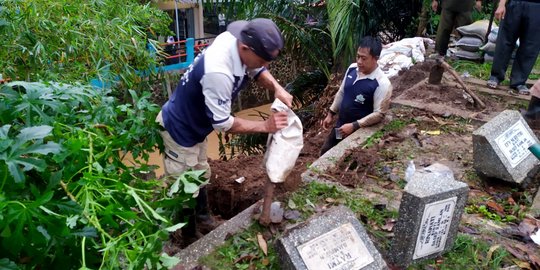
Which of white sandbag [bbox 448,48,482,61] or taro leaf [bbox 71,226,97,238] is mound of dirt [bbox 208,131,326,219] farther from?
white sandbag [bbox 448,48,482,61]

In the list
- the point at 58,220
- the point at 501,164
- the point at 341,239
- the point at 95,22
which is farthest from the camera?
the point at 95,22

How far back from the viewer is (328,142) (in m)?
4.86

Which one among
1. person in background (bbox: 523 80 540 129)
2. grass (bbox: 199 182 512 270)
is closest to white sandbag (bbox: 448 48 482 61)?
person in background (bbox: 523 80 540 129)

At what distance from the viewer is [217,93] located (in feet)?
8.70

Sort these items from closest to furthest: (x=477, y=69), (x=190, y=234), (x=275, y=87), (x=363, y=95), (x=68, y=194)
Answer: (x=68, y=194) < (x=275, y=87) < (x=190, y=234) < (x=363, y=95) < (x=477, y=69)

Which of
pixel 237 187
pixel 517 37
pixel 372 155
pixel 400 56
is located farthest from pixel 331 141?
pixel 400 56

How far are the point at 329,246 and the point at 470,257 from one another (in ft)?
3.41

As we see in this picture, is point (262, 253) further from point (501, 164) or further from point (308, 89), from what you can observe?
point (308, 89)

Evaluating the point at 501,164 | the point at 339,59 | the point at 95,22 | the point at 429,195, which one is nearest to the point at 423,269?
the point at 429,195

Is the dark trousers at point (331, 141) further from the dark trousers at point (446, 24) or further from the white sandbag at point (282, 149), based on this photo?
the dark trousers at point (446, 24)

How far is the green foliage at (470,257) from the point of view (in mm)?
2889

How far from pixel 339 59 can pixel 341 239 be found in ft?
15.8

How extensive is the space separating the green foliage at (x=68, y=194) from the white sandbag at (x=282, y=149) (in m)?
0.73

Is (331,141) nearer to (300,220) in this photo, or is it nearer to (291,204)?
(291,204)
